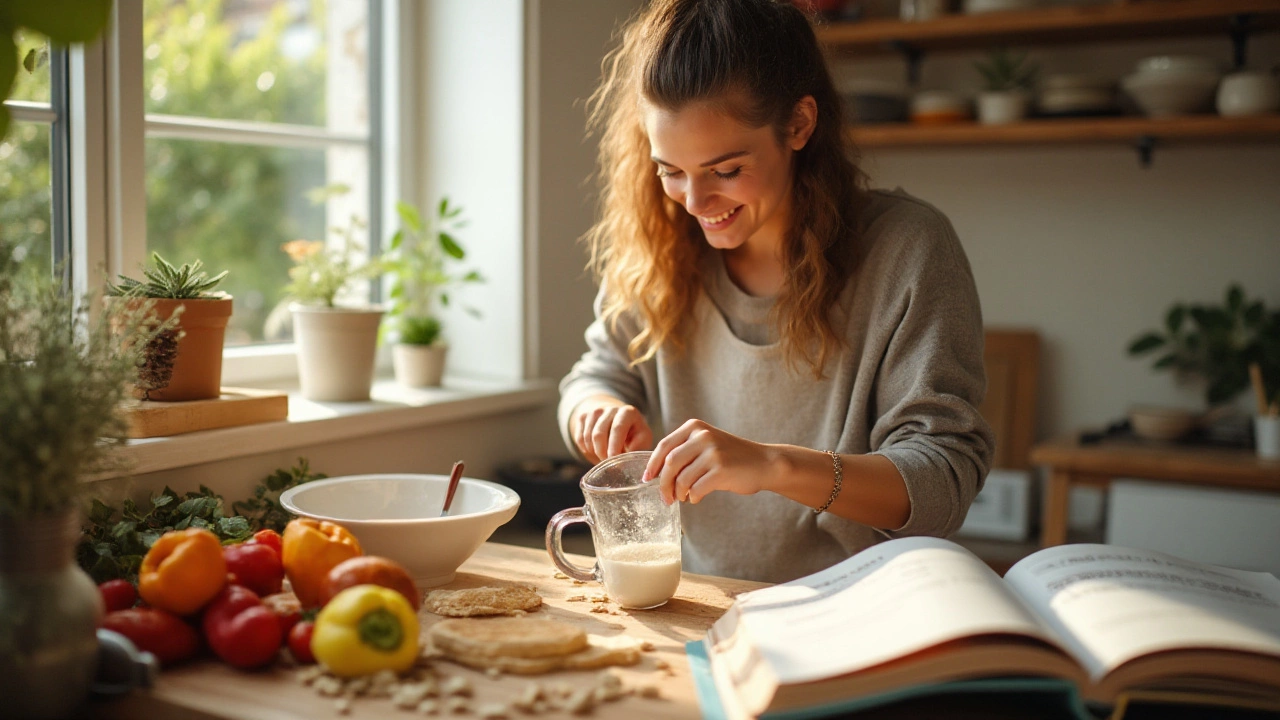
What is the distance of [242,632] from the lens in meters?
0.90

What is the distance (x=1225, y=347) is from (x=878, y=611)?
2164 millimetres

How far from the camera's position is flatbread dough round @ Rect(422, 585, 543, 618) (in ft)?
3.51

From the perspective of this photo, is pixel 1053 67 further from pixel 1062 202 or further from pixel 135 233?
pixel 135 233

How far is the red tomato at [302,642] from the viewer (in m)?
0.92

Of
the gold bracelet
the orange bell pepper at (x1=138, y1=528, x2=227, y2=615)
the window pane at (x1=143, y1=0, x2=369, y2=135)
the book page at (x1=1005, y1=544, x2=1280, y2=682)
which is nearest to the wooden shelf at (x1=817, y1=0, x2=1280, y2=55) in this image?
the window pane at (x1=143, y1=0, x2=369, y2=135)

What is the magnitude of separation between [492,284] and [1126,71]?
5.90ft

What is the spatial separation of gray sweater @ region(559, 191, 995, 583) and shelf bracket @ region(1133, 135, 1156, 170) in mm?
1388

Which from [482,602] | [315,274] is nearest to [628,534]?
[482,602]

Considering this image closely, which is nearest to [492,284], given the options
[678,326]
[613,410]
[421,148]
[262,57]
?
[421,148]

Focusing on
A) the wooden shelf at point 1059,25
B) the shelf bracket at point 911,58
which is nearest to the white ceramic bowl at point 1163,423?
the wooden shelf at point 1059,25

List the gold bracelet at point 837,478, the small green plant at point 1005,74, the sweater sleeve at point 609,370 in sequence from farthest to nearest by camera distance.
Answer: the small green plant at point 1005,74
the sweater sleeve at point 609,370
the gold bracelet at point 837,478

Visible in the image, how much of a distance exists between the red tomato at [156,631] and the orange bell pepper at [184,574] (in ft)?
0.05

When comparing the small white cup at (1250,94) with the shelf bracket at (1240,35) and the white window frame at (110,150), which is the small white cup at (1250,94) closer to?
the shelf bracket at (1240,35)

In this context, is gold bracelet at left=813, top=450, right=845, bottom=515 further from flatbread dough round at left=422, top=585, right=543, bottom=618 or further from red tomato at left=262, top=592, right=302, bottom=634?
red tomato at left=262, top=592, right=302, bottom=634
